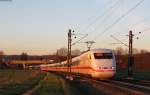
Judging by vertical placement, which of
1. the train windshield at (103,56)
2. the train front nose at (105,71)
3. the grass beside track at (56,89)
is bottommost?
the grass beside track at (56,89)

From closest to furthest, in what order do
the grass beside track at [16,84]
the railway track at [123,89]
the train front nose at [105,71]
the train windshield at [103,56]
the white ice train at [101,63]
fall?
the railway track at [123,89]
the grass beside track at [16,84]
the train front nose at [105,71]
the white ice train at [101,63]
the train windshield at [103,56]

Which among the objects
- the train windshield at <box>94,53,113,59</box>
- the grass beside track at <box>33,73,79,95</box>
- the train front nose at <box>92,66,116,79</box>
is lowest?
the grass beside track at <box>33,73,79,95</box>

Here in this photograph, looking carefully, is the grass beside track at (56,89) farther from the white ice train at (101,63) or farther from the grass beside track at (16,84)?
the white ice train at (101,63)

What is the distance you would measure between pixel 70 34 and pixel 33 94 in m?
49.1

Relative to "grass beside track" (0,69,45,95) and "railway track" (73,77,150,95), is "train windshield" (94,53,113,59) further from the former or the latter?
"railway track" (73,77,150,95)

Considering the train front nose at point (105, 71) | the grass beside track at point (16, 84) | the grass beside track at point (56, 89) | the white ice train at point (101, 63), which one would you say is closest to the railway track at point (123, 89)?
the grass beside track at point (56, 89)

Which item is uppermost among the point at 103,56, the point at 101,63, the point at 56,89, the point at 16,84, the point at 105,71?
the point at 103,56

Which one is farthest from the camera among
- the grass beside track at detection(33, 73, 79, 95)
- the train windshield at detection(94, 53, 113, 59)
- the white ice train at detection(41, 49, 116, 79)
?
the train windshield at detection(94, 53, 113, 59)

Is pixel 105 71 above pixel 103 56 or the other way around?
the other way around

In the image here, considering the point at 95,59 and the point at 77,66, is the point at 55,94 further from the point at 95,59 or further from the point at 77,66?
the point at 77,66

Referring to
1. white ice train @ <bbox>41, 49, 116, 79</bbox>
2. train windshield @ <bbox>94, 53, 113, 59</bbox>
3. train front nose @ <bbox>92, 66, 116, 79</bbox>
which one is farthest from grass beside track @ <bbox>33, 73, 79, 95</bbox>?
train windshield @ <bbox>94, 53, 113, 59</bbox>

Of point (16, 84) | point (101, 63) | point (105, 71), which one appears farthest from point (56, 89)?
point (101, 63)

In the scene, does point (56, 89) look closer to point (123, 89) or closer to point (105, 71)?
point (123, 89)

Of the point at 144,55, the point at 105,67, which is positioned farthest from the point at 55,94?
the point at 144,55
